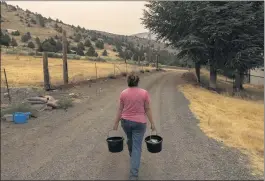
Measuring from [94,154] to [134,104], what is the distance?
7.58 ft

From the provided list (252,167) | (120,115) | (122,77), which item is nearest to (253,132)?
(252,167)

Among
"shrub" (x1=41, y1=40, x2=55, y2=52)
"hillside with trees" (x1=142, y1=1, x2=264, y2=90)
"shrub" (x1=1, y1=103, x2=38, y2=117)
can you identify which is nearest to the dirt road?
"shrub" (x1=1, y1=103, x2=38, y2=117)

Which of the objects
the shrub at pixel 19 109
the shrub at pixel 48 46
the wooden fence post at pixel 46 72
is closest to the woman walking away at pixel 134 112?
the shrub at pixel 19 109

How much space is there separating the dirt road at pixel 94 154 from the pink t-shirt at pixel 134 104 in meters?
1.28

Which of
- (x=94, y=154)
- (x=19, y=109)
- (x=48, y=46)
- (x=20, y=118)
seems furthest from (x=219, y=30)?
(x=48, y=46)

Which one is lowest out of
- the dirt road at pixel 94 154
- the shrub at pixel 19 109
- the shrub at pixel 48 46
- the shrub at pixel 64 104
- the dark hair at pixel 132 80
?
the dirt road at pixel 94 154

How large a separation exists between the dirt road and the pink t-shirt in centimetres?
128

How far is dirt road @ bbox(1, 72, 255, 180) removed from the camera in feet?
22.6

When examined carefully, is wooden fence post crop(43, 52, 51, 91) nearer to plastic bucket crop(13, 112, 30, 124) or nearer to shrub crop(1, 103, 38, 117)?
shrub crop(1, 103, 38, 117)

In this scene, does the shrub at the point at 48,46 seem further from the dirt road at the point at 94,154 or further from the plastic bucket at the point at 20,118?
the plastic bucket at the point at 20,118

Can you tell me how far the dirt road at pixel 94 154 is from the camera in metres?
6.88

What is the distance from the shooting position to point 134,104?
21.2ft

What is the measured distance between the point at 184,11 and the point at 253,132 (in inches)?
613

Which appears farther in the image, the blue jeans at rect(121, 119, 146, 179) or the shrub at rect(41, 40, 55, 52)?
the shrub at rect(41, 40, 55, 52)
